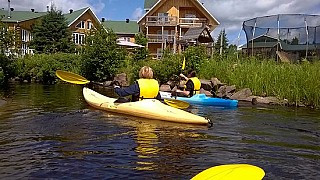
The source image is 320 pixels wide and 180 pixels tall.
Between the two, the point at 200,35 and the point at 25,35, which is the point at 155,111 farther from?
the point at 25,35

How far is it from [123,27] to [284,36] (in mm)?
38677

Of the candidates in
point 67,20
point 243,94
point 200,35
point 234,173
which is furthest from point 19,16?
point 234,173

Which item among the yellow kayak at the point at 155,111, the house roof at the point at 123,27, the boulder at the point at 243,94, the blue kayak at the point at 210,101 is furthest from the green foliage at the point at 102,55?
the house roof at the point at 123,27

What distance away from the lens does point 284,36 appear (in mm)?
20266

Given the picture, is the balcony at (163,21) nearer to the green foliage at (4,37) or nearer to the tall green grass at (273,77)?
the green foliage at (4,37)

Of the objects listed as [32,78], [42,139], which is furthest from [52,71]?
[42,139]

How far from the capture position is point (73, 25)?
4978 cm

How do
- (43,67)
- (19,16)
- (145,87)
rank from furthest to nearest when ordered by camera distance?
(19,16) → (43,67) → (145,87)

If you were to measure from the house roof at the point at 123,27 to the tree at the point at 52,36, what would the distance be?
1246cm

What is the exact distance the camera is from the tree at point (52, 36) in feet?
136

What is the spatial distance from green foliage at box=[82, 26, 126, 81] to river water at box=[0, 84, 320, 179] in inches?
559

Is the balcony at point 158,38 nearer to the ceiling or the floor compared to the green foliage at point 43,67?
nearer to the ceiling

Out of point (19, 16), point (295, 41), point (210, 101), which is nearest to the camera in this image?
point (210, 101)

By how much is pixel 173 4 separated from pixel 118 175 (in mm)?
40648
